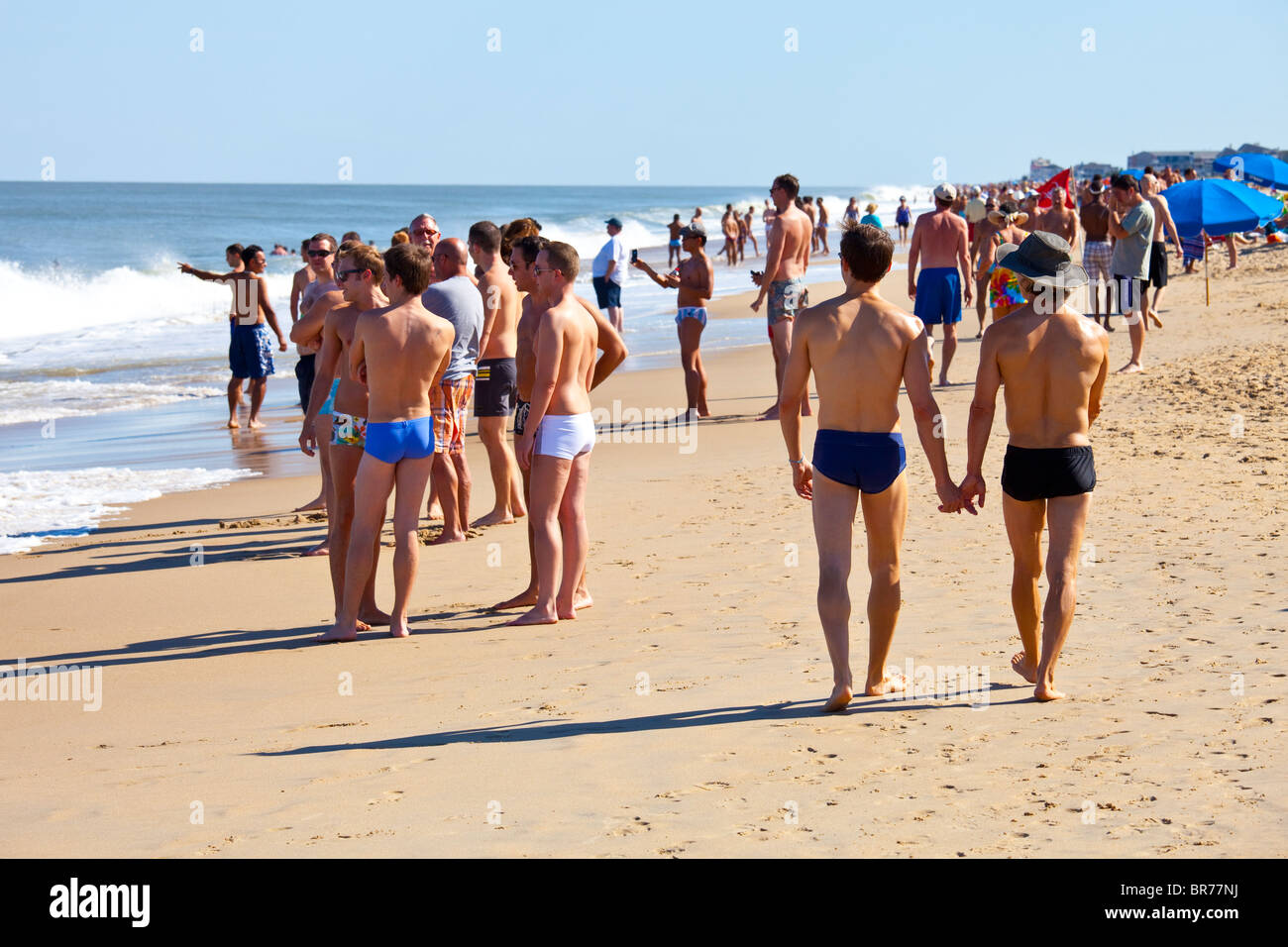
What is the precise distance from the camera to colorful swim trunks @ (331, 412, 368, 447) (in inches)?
242

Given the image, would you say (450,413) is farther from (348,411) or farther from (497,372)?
(348,411)

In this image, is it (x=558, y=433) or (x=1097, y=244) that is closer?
(x=558, y=433)

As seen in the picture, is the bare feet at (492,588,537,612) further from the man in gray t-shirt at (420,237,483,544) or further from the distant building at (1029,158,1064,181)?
the distant building at (1029,158,1064,181)

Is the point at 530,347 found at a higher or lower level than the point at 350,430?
higher

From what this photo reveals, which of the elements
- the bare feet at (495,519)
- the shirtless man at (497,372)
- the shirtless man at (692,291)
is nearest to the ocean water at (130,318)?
the bare feet at (495,519)

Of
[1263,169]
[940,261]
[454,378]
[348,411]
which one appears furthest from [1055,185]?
[348,411]

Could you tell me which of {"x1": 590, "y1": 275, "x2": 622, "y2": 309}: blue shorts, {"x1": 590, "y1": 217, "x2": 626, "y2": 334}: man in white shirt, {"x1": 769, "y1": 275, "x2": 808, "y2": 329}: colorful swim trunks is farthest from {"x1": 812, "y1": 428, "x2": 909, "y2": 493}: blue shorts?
{"x1": 590, "y1": 275, "x2": 622, "y2": 309}: blue shorts

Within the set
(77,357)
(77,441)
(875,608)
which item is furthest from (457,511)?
(77,357)

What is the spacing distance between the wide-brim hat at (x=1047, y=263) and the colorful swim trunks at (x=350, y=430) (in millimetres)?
3111

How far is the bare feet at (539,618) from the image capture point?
6133mm

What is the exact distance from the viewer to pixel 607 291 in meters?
16.4

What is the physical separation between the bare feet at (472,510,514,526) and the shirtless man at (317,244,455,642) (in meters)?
2.41

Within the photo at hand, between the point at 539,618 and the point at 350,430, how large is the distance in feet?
4.21
